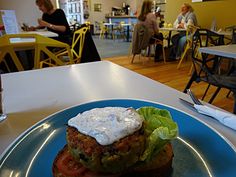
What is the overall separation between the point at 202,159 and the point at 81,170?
231mm

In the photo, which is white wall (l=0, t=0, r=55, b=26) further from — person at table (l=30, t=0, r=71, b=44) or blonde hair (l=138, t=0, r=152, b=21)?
blonde hair (l=138, t=0, r=152, b=21)

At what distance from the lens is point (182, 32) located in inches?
183

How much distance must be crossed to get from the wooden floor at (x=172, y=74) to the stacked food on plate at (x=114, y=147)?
7.31 ft

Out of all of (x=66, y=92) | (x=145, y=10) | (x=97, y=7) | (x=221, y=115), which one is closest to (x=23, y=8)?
(x=145, y=10)

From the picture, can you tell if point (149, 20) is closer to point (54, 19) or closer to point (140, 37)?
point (140, 37)

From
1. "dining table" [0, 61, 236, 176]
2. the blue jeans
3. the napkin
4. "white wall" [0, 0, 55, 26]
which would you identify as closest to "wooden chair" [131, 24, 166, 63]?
the blue jeans

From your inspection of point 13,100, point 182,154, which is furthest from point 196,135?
point 13,100

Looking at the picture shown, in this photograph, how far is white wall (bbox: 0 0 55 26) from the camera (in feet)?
15.8

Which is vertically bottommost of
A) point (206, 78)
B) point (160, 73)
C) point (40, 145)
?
point (160, 73)

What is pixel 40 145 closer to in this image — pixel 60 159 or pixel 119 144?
pixel 60 159

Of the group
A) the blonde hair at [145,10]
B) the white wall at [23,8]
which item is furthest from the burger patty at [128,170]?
the white wall at [23,8]

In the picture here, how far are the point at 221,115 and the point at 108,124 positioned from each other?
0.31 m

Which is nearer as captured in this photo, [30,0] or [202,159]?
[202,159]

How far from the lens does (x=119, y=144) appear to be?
0.30 meters
